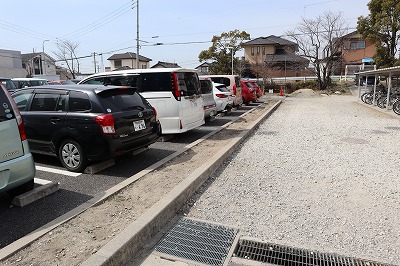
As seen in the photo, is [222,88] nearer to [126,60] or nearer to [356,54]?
[356,54]

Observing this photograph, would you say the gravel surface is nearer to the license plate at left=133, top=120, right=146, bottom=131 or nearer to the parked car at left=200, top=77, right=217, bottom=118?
the license plate at left=133, top=120, right=146, bottom=131

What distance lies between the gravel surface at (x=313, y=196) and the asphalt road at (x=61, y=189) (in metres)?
1.47

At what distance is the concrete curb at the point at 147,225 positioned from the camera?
251cm

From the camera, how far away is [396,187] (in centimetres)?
434

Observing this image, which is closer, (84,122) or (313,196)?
(313,196)

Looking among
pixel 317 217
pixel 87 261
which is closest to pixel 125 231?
pixel 87 261

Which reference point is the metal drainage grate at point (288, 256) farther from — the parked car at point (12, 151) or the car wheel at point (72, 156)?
the car wheel at point (72, 156)

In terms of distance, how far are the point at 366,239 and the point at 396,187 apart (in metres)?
1.82

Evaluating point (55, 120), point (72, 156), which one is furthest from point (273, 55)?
point (72, 156)

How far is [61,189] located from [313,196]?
366 cm

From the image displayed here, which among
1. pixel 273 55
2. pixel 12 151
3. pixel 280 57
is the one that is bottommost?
pixel 12 151

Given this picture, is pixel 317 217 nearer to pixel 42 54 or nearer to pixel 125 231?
pixel 125 231

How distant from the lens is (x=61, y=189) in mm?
4285

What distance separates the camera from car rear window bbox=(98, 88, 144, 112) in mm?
5039
